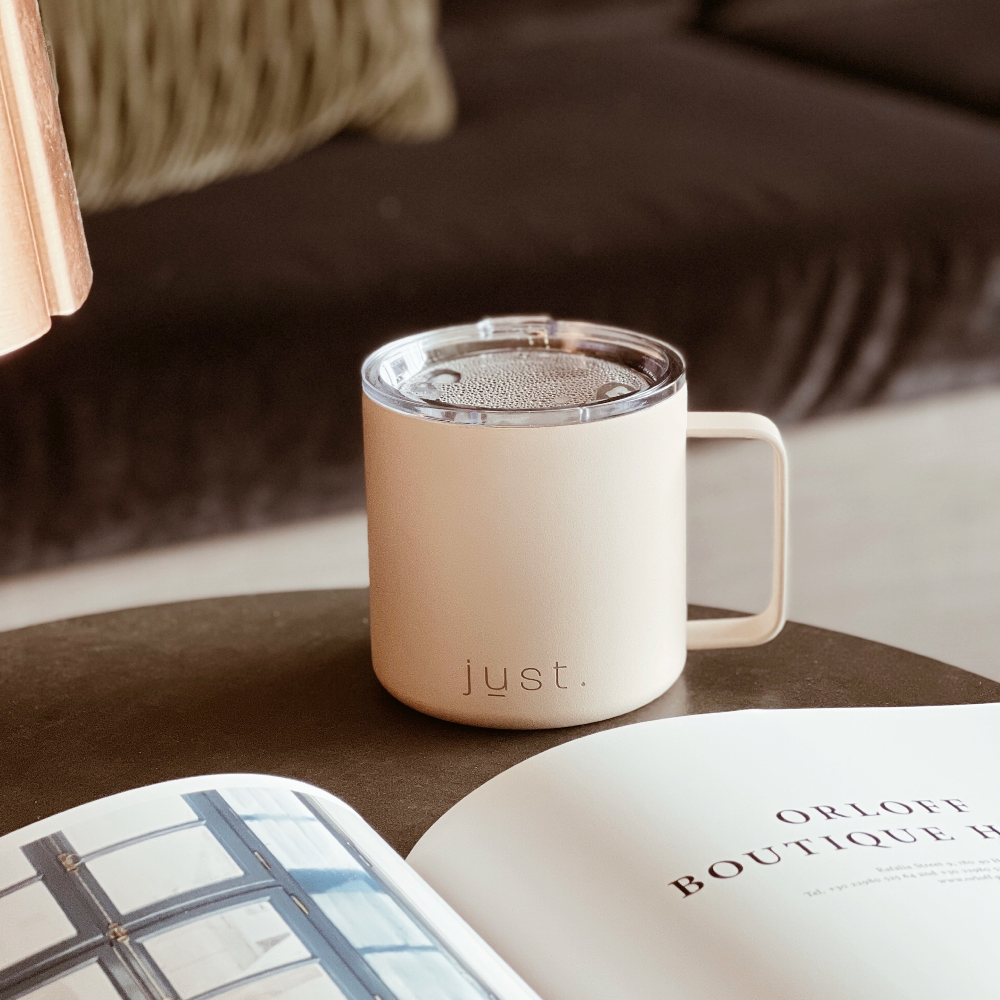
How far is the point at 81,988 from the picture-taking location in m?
0.30

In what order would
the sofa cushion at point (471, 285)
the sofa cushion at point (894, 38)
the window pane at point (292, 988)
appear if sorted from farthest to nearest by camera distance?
the sofa cushion at point (894, 38), the sofa cushion at point (471, 285), the window pane at point (292, 988)

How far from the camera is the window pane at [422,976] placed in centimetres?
30

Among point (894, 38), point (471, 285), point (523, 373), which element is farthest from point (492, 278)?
point (894, 38)

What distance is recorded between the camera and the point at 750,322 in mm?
1147

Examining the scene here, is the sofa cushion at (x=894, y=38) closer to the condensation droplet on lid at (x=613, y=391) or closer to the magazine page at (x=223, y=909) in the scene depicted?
the condensation droplet on lid at (x=613, y=391)

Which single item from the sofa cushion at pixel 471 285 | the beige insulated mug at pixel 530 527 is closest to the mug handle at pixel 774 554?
the beige insulated mug at pixel 530 527

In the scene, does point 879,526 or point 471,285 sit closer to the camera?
point 471,285

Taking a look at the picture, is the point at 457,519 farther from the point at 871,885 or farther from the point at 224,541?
the point at 224,541

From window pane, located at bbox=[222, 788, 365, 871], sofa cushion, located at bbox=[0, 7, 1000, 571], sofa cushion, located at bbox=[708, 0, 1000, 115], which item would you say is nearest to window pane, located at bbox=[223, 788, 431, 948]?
window pane, located at bbox=[222, 788, 365, 871]

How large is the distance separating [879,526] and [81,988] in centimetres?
106

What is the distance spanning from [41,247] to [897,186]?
1.05 m

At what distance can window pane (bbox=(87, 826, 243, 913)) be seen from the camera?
329 mm

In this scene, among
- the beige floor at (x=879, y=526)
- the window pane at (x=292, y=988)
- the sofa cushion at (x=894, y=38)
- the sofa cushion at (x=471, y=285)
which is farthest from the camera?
the sofa cushion at (x=894, y=38)

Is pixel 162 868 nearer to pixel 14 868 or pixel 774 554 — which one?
pixel 14 868
